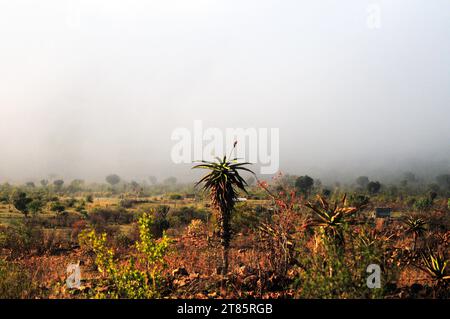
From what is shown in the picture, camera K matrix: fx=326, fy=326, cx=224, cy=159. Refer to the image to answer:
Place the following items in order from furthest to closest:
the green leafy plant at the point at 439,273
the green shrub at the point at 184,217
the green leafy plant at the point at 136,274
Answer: the green shrub at the point at 184,217, the green leafy plant at the point at 439,273, the green leafy plant at the point at 136,274

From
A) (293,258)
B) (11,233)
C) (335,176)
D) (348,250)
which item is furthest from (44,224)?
(335,176)

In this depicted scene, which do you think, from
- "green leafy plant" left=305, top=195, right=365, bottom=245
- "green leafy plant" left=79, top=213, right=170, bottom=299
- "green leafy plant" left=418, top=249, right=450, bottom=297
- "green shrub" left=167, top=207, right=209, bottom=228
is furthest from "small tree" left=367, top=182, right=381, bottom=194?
"green leafy plant" left=79, top=213, right=170, bottom=299

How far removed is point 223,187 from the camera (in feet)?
38.0

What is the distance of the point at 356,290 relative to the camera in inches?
342

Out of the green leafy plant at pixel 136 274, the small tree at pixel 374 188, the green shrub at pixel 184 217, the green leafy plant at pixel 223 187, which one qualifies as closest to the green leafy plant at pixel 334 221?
the green leafy plant at pixel 223 187

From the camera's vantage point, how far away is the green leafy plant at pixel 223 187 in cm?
1173

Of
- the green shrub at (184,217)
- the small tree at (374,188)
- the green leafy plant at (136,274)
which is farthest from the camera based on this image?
the small tree at (374,188)

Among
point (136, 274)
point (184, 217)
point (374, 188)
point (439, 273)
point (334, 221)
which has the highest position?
point (334, 221)

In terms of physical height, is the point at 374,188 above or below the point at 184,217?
above

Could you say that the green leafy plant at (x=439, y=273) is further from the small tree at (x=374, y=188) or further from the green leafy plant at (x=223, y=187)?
the small tree at (x=374, y=188)

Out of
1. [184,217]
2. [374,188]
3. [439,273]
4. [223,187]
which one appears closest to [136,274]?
[223,187]

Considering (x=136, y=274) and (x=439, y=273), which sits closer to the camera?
(x=136, y=274)

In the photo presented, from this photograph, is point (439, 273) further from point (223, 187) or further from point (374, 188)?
point (374, 188)

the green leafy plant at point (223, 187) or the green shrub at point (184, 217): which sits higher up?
the green leafy plant at point (223, 187)
